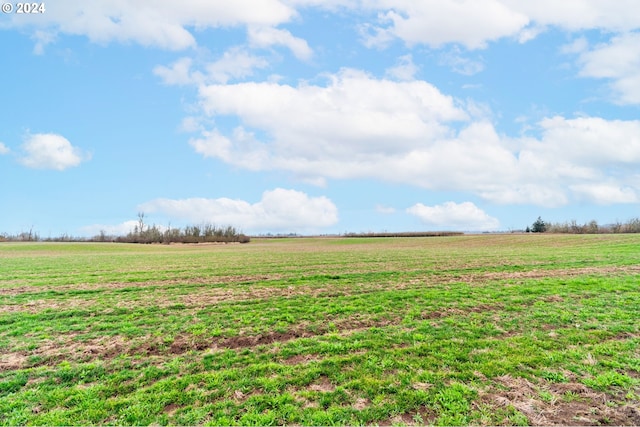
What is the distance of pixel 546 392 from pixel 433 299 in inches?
268

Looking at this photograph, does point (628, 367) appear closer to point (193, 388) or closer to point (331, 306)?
point (331, 306)

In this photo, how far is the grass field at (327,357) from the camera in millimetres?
5309

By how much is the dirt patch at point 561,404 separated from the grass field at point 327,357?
0.03 metres

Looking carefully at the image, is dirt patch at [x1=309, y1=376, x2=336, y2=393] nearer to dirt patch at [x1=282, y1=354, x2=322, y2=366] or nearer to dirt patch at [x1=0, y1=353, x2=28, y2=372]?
dirt patch at [x1=282, y1=354, x2=322, y2=366]

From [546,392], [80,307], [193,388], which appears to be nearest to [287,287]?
[80,307]

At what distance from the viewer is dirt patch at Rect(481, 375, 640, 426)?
16.6 feet

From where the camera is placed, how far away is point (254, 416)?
200 inches

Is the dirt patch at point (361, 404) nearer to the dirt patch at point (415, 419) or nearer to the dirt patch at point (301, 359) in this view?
the dirt patch at point (415, 419)

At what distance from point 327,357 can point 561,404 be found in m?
4.34

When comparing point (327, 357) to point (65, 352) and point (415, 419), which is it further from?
point (65, 352)

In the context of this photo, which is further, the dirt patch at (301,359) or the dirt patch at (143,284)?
the dirt patch at (143,284)

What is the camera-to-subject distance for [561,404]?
18.0 feet

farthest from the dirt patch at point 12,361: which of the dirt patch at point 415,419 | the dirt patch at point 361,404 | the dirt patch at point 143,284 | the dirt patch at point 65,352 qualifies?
the dirt patch at point 143,284

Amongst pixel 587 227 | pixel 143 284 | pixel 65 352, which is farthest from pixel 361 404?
pixel 587 227
